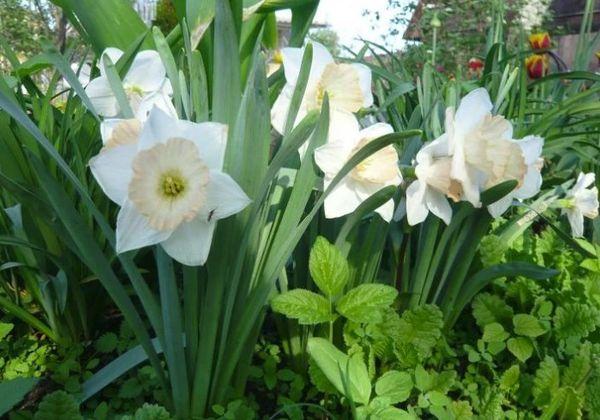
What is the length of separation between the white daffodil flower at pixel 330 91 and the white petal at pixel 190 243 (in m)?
0.25

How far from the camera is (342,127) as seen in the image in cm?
79

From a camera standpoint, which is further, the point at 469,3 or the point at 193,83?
the point at 469,3

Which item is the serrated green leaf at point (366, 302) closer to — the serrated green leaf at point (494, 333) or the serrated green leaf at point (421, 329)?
the serrated green leaf at point (421, 329)

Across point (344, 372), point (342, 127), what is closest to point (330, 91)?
point (342, 127)

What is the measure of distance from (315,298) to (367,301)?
0.26 ft

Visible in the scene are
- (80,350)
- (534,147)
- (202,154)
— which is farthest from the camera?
(80,350)

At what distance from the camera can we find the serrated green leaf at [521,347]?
91 centimetres

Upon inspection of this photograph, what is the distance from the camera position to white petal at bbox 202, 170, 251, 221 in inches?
23.2

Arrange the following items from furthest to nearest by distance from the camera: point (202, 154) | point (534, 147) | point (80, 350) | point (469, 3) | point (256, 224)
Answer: point (469, 3)
point (80, 350)
point (534, 147)
point (256, 224)
point (202, 154)

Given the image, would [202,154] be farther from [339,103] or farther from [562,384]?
[562,384]

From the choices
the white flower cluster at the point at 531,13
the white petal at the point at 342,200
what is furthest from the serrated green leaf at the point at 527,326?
the white flower cluster at the point at 531,13

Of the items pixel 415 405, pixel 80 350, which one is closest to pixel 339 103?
pixel 415 405

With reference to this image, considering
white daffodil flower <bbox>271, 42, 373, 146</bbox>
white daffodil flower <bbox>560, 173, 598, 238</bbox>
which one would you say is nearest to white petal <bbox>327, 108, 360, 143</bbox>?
white daffodil flower <bbox>271, 42, 373, 146</bbox>

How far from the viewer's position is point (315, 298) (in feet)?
2.65
